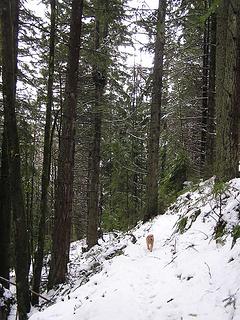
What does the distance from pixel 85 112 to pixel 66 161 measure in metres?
6.72

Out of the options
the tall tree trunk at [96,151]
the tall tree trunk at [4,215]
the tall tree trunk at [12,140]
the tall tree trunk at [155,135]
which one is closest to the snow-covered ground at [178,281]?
the tall tree trunk at [12,140]

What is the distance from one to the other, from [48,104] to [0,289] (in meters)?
4.94

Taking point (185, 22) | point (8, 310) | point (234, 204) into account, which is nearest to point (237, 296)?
point (234, 204)

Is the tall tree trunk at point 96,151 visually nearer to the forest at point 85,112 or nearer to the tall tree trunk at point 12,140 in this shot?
the forest at point 85,112

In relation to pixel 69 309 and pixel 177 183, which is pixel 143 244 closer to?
pixel 69 309

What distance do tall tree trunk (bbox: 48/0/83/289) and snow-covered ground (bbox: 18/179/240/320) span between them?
6.66ft

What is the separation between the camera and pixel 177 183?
17141 millimetres

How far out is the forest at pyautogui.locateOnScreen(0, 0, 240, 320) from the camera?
677 cm

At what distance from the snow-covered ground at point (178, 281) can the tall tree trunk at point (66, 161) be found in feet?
6.66

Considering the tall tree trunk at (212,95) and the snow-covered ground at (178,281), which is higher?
the tall tree trunk at (212,95)

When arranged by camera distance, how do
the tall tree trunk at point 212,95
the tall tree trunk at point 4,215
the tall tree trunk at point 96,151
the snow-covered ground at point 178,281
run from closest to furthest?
1. the snow-covered ground at point 178,281
2. the tall tree trunk at point 4,215
3. the tall tree trunk at point 212,95
4. the tall tree trunk at point 96,151

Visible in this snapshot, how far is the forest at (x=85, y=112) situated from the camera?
677 cm

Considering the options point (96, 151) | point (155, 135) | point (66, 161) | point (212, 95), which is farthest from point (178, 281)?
point (212, 95)

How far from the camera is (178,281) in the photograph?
5102 millimetres
